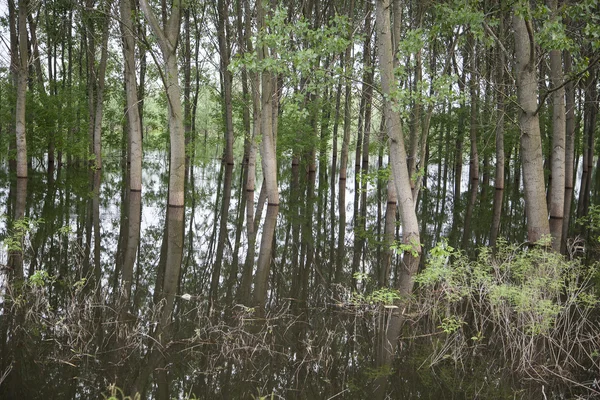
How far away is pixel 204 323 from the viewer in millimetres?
6102

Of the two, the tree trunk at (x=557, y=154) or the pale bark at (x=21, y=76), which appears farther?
the pale bark at (x=21, y=76)

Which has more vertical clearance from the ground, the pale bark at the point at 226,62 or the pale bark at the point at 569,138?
the pale bark at the point at 226,62

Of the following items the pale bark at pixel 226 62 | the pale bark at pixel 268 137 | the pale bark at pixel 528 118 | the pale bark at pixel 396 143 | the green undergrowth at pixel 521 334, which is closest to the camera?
the green undergrowth at pixel 521 334

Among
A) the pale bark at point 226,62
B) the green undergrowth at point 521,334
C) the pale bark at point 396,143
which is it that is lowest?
the green undergrowth at point 521,334

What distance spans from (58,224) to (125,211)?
8.64ft

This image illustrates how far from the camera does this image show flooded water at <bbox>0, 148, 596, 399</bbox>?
467cm

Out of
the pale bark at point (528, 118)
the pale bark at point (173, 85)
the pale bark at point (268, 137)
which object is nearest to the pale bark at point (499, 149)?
the pale bark at point (528, 118)

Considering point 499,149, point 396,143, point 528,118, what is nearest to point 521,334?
point 396,143

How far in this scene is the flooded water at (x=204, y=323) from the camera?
4.67m

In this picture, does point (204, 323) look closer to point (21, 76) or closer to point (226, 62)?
point (21, 76)

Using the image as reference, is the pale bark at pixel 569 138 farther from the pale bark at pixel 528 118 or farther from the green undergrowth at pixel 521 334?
the green undergrowth at pixel 521 334

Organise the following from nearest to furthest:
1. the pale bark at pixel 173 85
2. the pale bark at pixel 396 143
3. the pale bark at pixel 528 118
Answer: the pale bark at pixel 396 143, the pale bark at pixel 528 118, the pale bark at pixel 173 85

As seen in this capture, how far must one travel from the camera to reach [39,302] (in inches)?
248

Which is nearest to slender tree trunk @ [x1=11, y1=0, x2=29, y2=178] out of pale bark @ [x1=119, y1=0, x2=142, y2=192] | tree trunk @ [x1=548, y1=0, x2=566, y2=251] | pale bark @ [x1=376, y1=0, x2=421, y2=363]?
pale bark @ [x1=119, y1=0, x2=142, y2=192]
